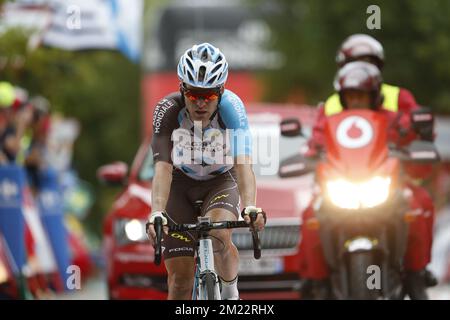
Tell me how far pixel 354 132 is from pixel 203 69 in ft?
6.50

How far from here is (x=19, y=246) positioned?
14.9 m

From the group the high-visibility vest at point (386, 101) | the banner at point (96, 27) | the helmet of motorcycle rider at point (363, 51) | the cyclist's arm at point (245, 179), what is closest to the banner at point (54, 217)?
the banner at point (96, 27)

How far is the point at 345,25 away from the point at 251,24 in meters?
22.6

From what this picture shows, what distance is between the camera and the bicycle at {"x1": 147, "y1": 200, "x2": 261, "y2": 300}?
8.66m

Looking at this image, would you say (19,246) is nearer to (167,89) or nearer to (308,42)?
(308,42)

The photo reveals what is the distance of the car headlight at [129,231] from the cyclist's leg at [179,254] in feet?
9.41

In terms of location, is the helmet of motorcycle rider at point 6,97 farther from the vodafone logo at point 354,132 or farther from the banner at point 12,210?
the vodafone logo at point 354,132

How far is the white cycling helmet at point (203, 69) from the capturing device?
884 centimetres

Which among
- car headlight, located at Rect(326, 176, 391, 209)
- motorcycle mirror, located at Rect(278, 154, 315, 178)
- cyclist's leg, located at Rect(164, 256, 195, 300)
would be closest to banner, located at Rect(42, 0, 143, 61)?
motorcycle mirror, located at Rect(278, 154, 315, 178)

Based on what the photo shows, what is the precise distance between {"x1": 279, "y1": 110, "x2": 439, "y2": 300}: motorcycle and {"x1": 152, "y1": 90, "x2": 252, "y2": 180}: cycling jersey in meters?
1.25

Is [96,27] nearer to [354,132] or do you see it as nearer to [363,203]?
[354,132]

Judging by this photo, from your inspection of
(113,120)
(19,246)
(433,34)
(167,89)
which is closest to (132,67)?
(113,120)

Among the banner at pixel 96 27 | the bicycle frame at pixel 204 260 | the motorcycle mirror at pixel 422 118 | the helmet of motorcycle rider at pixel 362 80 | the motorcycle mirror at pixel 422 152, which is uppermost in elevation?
the banner at pixel 96 27

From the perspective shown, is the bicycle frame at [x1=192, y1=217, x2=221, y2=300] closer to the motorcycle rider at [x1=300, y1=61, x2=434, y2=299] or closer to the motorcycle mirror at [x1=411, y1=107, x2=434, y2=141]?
the motorcycle rider at [x1=300, y1=61, x2=434, y2=299]
